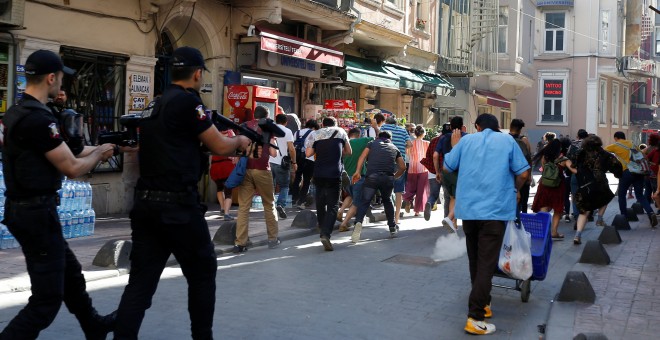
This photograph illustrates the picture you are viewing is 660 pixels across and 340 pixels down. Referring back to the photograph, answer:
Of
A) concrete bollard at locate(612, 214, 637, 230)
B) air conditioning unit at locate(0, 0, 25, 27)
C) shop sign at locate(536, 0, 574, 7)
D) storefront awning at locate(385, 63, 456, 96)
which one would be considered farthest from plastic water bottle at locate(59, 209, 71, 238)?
shop sign at locate(536, 0, 574, 7)

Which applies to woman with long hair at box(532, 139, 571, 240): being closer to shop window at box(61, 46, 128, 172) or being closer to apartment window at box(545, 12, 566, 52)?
shop window at box(61, 46, 128, 172)

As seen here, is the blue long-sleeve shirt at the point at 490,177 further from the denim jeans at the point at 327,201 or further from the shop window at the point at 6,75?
the shop window at the point at 6,75

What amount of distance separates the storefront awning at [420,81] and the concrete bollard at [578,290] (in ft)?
45.6

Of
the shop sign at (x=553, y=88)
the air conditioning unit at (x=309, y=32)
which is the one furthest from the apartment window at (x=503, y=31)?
the air conditioning unit at (x=309, y=32)

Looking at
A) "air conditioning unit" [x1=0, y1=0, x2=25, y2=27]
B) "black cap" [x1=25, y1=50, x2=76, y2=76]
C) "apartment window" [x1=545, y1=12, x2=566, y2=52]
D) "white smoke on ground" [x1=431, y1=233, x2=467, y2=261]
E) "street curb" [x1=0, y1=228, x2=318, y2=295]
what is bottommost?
"street curb" [x1=0, y1=228, x2=318, y2=295]

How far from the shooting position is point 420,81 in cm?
2175

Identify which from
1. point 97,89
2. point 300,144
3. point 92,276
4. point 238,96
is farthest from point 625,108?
point 92,276

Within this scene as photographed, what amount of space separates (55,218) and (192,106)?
1041mm

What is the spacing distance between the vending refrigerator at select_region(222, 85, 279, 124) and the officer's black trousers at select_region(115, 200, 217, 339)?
977 cm

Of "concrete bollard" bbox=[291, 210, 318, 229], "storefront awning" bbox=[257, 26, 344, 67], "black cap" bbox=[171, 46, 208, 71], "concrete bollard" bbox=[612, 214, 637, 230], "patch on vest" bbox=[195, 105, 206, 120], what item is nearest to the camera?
"patch on vest" bbox=[195, 105, 206, 120]

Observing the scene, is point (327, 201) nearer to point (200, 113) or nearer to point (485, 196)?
point (485, 196)

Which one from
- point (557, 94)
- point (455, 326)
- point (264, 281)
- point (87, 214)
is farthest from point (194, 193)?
point (557, 94)

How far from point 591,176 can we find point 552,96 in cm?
3222

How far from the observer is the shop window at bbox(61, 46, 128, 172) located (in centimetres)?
1187
